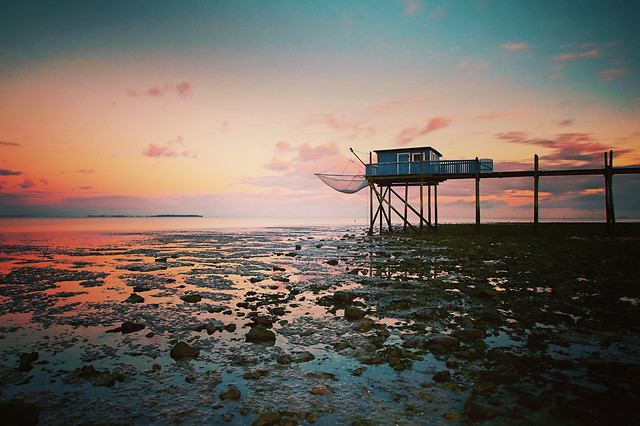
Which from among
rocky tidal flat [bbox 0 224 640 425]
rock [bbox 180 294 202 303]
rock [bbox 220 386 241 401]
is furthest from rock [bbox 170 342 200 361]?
rock [bbox 180 294 202 303]

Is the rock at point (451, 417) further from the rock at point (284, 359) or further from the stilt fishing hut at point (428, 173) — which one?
the stilt fishing hut at point (428, 173)

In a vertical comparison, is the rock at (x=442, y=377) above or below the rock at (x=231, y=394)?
above

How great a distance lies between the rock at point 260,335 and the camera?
7574 millimetres

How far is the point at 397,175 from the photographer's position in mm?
34312

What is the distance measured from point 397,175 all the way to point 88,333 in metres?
29.8

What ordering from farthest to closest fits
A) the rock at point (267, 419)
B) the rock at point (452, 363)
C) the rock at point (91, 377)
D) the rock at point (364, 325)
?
the rock at point (364, 325)
the rock at point (452, 363)
the rock at point (91, 377)
the rock at point (267, 419)

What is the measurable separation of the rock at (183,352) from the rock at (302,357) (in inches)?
77.0

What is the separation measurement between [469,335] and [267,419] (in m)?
4.78

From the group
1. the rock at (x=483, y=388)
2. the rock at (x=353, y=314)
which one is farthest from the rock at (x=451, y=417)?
the rock at (x=353, y=314)

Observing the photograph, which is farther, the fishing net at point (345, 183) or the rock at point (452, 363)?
the fishing net at point (345, 183)

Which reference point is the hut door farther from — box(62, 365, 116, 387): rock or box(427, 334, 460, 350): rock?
box(62, 365, 116, 387): rock

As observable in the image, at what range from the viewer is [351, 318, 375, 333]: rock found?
8.12m

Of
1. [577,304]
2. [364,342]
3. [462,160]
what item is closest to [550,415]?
[364,342]

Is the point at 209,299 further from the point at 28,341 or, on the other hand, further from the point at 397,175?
the point at 397,175
